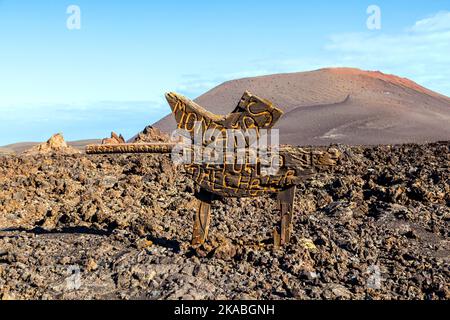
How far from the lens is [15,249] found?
26.7 ft

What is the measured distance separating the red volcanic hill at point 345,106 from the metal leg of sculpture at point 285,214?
27439 millimetres

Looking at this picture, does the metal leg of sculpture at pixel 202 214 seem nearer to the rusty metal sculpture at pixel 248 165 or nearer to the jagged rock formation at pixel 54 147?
the rusty metal sculpture at pixel 248 165

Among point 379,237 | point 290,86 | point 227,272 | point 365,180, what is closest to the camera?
point 227,272

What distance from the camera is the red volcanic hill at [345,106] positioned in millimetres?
37219

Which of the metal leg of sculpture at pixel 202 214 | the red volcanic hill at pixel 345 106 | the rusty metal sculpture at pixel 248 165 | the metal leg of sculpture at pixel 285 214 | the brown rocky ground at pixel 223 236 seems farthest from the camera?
the red volcanic hill at pixel 345 106

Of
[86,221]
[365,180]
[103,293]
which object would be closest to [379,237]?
[365,180]

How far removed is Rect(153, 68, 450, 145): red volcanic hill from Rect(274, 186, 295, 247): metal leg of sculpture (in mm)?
27439

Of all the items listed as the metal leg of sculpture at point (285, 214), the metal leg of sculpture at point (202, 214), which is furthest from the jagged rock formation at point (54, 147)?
the metal leg of sculpture at point (285, 214)

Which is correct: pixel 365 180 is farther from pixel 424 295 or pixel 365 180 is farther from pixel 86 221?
pixel 86 221

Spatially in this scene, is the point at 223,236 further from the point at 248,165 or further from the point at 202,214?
the point at 248,165

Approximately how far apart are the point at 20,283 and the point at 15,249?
1314 mm

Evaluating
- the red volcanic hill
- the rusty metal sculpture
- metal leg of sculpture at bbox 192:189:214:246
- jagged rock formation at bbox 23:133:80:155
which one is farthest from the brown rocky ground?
the red volcanic hill

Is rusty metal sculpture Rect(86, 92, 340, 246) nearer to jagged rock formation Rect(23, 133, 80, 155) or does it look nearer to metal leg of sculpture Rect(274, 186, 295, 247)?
metal leg of sculpture Rect(274, 186, 295, 247)

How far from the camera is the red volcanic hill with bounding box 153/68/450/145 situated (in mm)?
37219
